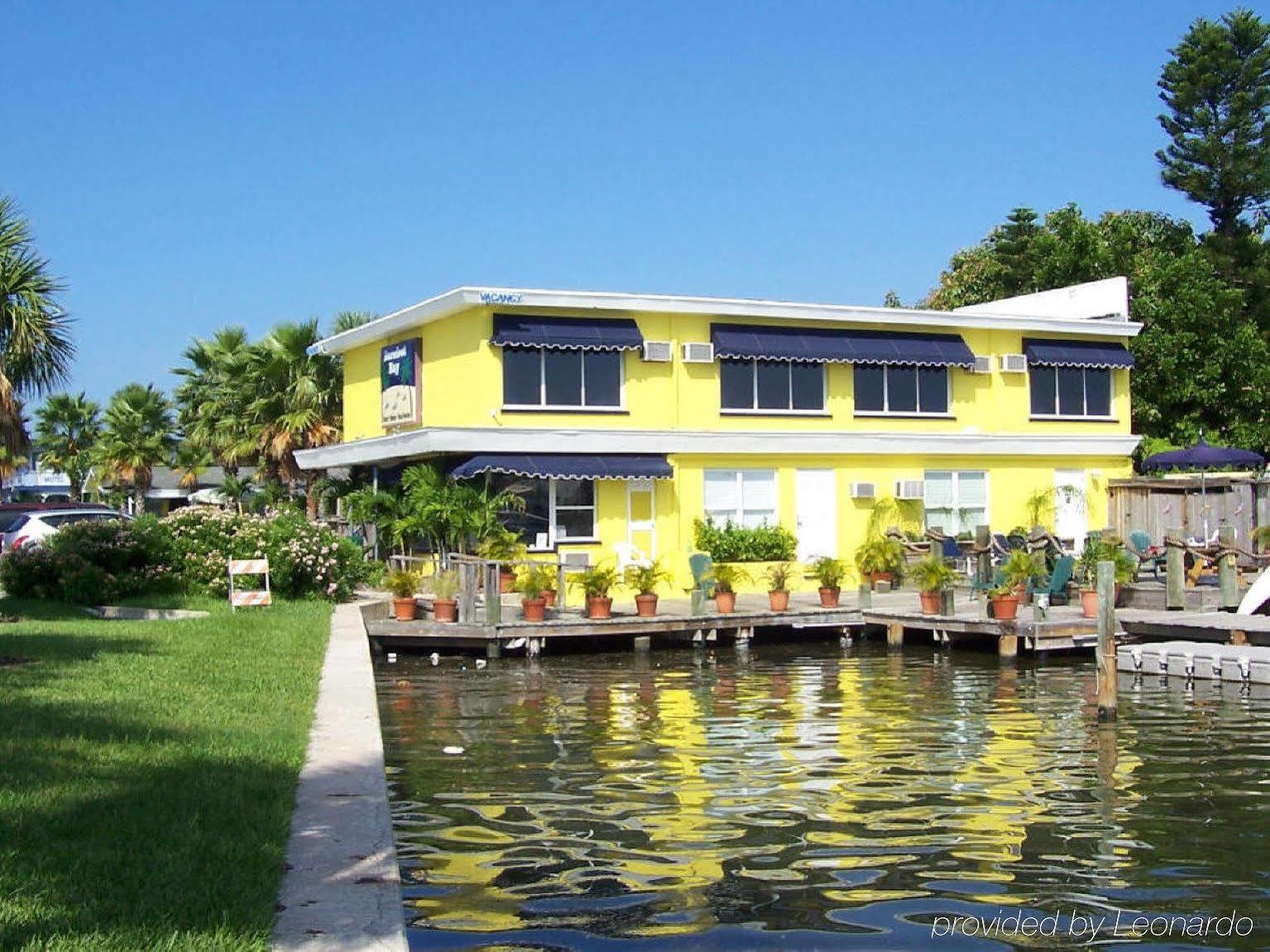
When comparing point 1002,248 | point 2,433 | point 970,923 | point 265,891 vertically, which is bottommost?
point 970,923

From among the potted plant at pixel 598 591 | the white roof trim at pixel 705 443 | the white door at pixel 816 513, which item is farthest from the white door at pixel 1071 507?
the potted plant at pixel 598 591

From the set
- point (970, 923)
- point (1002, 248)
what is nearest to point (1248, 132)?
point (1002, 248)

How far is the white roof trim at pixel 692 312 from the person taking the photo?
26.3 m

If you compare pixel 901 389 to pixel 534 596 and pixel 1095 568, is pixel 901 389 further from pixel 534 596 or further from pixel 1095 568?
pixel 534 596

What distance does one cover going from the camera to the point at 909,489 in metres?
30.3

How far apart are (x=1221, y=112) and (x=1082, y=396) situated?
16.1 m

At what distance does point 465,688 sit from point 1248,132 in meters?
35.3

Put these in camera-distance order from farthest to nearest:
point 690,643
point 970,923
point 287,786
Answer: point 690,643 → point 287,786 → point 970,923

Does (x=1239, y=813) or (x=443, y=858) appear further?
(x=1239, y=813)

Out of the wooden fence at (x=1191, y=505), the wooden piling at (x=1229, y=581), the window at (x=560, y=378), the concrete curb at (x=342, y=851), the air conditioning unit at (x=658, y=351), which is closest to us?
the concrete curb at (x=342, y=851)

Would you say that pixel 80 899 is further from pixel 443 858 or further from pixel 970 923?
pixel 970 923

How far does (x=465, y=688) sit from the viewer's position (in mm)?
19562

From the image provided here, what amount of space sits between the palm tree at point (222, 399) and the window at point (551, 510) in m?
14.9

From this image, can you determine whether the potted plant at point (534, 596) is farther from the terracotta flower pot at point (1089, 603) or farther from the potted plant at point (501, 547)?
the terracotta flower pot at point (1089, 603)
